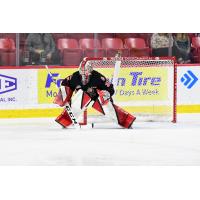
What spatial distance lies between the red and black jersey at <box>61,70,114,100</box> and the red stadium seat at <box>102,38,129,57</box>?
6.1 inches

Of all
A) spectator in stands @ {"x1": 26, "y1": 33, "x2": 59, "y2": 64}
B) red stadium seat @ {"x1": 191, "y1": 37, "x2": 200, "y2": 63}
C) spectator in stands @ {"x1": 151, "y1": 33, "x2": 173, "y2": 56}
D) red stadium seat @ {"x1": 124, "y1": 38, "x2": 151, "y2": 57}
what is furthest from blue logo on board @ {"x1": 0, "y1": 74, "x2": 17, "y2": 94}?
red stadium seat @ {"x1": 191, "y1": 37, "x2": 200, "y2": 63}

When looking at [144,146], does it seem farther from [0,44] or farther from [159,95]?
[0,44]

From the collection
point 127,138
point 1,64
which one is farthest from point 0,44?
point 127,138

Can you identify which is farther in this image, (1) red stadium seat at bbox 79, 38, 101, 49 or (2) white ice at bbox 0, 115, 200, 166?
(1) red stadium seat at bbox 79, 38, 101, 49

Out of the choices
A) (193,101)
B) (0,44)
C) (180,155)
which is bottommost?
(180,155)

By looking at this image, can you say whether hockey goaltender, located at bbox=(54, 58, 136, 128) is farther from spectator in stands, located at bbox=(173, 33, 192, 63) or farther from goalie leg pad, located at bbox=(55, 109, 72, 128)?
spectator in stands, located at bbox=(173, 33, 192, 63)

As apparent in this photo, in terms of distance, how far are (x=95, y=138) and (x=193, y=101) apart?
60 cm

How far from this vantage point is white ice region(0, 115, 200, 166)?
371 cm

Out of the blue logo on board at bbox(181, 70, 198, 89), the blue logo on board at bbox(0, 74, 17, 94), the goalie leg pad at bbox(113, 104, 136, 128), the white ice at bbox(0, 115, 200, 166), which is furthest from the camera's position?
the blue logo on board at bbox(181, 70, 198, 89)

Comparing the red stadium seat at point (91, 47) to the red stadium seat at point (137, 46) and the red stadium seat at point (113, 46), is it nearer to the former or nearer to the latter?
the red stadium seat at point (113, 46)

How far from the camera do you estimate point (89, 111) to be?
3980 millimetres

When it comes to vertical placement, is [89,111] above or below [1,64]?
below

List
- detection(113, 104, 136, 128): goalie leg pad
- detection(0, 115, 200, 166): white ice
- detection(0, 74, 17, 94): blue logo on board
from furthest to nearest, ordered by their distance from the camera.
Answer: detection(0, 74, 17, 94): blue logo on board, detection(113, 104, 136, 128): goalie leg pad, detection(0, 115, 200, 166): white ice

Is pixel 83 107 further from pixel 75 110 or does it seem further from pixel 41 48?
pixel 41 48
